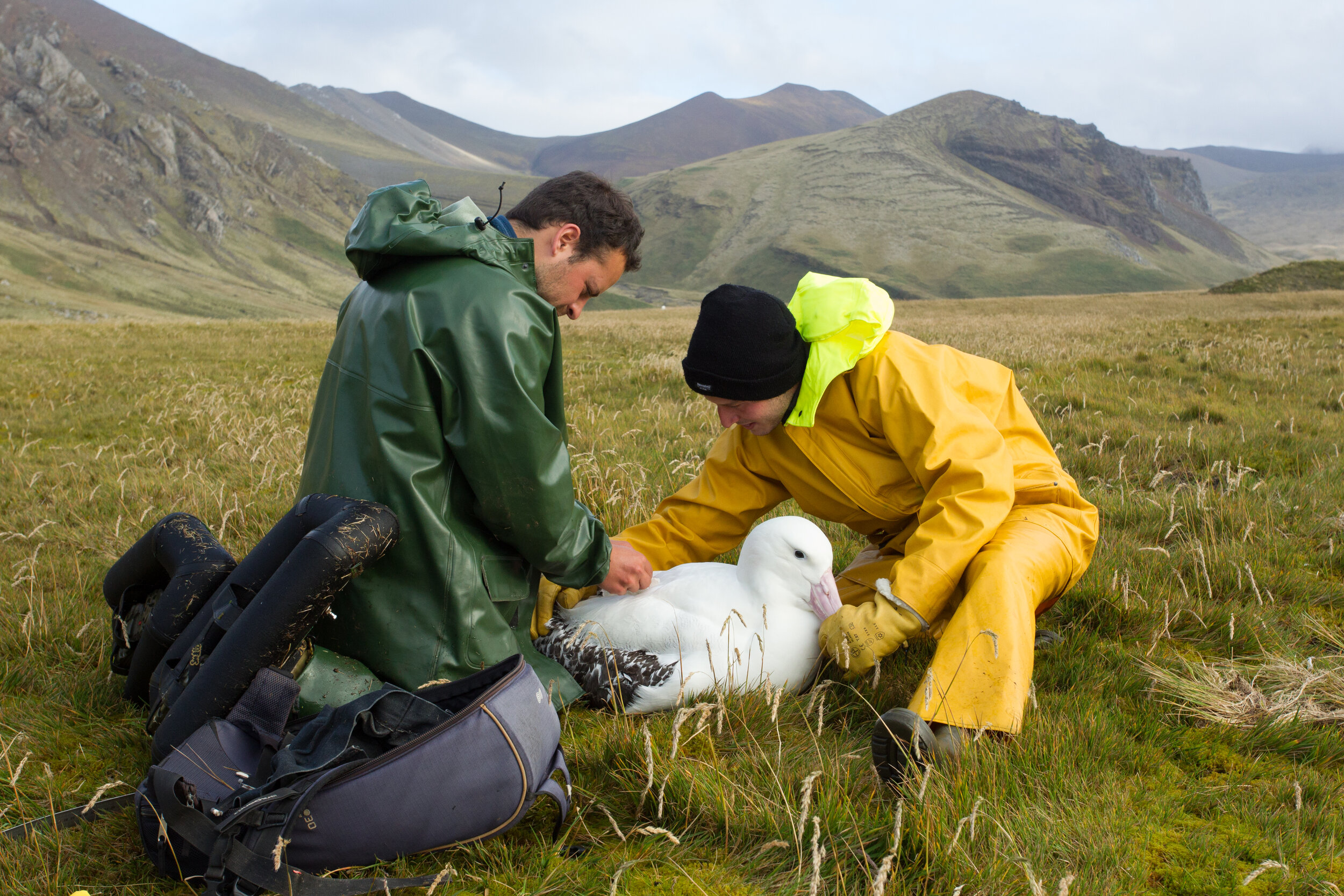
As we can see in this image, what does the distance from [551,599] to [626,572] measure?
0.62 metres

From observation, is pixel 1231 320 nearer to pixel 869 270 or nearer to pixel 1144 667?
pixel 1144 667

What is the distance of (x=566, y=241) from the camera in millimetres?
3906

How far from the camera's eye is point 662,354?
16.3 metres

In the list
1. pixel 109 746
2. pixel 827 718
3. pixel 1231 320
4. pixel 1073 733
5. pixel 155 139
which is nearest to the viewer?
pixel 1073 733

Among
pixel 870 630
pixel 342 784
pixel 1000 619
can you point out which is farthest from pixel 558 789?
pixel 1000 619

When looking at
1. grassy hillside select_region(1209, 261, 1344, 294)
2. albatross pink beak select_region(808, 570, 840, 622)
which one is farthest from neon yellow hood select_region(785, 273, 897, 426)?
grassy hillside select_region(1209, 261, 1344, 294)

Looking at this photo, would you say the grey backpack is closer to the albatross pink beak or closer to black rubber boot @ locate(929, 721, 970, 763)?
black rubber boot @ locate(929, 721, 970, 763)

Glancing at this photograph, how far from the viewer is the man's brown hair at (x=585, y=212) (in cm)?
390

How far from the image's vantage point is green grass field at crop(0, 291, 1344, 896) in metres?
2.46

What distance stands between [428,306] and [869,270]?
18762 centimetres

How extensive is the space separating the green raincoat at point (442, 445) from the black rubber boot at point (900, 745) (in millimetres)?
1417

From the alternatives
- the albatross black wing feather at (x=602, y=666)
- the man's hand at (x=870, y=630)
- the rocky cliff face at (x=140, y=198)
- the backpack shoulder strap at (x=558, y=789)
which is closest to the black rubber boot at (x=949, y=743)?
the man's hand at (x=870, y=630)

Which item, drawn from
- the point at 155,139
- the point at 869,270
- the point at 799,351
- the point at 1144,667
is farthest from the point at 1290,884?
the point at 155,139

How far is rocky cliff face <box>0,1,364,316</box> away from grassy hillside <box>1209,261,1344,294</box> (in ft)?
335
